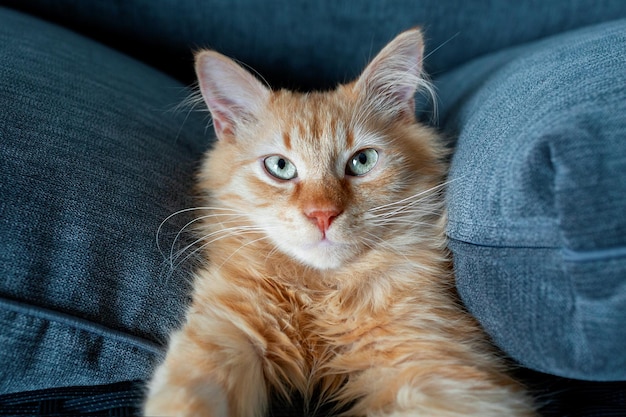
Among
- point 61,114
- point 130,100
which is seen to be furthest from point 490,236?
point 130,100

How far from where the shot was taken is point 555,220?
81cm

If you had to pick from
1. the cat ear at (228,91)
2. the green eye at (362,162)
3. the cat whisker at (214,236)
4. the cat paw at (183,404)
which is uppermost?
the cat ear at (228,91)

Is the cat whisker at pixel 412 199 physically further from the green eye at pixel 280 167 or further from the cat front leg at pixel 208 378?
the cat front leg at pixel 208 378

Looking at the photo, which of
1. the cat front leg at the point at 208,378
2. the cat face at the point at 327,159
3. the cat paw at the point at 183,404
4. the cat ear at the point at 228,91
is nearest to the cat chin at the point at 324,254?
the cat face at the point at 327,159

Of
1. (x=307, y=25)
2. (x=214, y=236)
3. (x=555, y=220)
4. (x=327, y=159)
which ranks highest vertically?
(x=307, y=25)

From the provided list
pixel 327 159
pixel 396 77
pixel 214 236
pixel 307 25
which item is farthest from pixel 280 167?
pixel 307 25

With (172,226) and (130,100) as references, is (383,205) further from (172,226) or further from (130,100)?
(130,100)

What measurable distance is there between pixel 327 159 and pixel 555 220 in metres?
0.58

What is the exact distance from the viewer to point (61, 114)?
1.21 m

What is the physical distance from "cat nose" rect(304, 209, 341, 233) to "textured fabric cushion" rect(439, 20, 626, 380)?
0.28 metres

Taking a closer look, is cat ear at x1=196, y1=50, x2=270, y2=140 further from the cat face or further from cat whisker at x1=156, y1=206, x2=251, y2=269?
cat whisker at x1=156, y1=206, x2=251, y2=269

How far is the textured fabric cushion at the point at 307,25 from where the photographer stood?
2125mm

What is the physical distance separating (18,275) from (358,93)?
3.12 feet

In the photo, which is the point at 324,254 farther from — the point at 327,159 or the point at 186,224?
the point at 186,224
